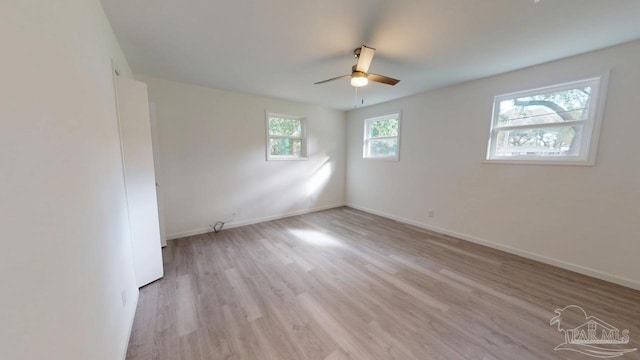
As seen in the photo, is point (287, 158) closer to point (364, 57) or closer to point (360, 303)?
point (364, 57)

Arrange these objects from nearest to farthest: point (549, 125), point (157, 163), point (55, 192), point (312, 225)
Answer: point (55, 192) < point (549, 125) < point (157, 163) < point (312, 225)

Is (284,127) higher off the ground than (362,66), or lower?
lower

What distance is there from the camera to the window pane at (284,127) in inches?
172

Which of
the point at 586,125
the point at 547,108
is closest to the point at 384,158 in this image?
the point at 547,108

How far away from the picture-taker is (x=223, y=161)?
3799 mm

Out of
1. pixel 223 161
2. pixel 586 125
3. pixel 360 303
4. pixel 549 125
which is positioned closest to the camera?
pixel 360 303

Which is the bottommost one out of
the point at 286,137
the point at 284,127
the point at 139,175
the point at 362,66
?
the point at 139,175

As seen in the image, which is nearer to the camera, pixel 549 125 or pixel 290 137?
pixel 549 125

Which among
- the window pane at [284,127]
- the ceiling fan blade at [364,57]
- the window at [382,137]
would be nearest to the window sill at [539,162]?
the window at [382,137]

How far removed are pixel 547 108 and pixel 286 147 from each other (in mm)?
4070

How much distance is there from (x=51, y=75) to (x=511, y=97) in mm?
4254

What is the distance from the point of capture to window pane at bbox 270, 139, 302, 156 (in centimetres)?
445

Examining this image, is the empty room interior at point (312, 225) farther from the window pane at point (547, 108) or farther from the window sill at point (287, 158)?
the window sill at point (287, 158)

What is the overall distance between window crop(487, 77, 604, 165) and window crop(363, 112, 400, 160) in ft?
5.34
